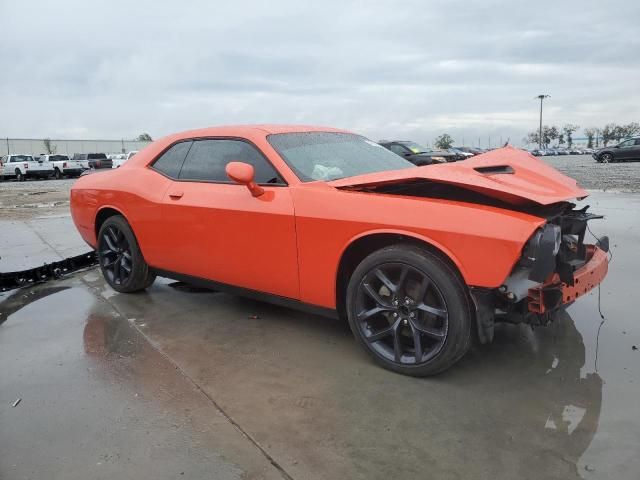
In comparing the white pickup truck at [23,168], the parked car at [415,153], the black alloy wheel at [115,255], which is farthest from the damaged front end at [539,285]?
the white pickup truck at [23,168]

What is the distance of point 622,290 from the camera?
438 centimetres

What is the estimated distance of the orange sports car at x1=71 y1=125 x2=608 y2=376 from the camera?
2727mm

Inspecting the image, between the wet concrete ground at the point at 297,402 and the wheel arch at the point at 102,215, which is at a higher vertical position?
the wheel arch at the point at 102,215

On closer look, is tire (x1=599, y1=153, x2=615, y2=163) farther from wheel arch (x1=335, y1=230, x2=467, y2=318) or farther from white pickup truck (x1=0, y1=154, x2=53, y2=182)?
white pickup truck (x1=0, y1=154, x2=53, y2=182)

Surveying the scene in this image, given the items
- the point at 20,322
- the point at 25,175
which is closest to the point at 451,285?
the point at 20,322

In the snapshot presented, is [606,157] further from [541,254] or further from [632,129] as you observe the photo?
[632,129]

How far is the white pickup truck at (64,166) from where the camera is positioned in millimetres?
31656

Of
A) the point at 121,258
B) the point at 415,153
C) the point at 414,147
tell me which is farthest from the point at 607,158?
the point at 121,258

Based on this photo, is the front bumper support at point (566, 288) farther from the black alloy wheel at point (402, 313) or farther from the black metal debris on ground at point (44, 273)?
the black metal debris on ground at point (44, 273)

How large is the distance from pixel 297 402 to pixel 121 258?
106 inches

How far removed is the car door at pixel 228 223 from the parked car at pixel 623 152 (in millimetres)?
29965

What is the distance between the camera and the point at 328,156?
3809 millimetres

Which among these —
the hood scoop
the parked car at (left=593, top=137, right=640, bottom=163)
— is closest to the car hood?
the hood scoop

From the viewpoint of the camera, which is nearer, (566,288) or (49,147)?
(566,288)
